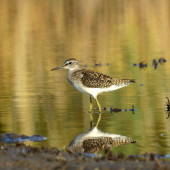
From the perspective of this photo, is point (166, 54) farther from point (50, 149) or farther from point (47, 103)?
point (50, 149)

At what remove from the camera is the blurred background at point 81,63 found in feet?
41.4

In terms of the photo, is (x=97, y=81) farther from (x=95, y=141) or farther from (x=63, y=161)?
(x=63, y=161)

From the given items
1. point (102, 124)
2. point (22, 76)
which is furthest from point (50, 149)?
point (22, 76)

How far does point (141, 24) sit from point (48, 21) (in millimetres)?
6036

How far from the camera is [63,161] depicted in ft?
29.3

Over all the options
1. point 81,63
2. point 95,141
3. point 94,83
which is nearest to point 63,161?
point 95,141

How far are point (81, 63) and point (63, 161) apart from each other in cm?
1343

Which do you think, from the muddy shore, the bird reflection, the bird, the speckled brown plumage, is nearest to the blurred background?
the bird reflection

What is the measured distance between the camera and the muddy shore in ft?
28.4

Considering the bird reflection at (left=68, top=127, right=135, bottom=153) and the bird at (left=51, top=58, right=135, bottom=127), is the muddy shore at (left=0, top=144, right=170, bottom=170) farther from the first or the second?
the bird at (left=51, top=58, right=135, bottom=127)

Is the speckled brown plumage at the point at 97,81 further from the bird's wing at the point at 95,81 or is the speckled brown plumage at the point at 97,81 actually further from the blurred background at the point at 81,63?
the blurred background at the point at 81,63

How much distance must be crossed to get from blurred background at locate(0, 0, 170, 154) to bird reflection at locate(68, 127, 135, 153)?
21cm

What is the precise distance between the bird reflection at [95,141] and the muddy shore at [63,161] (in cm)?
114

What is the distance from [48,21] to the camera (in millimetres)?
36562
